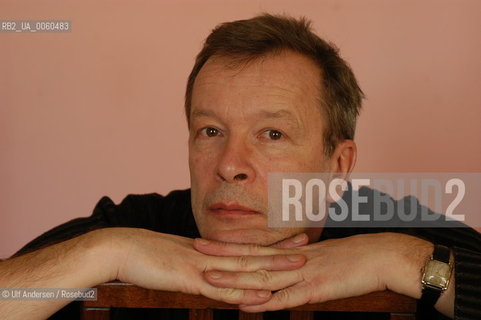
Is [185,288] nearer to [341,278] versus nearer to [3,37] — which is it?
[341,278]

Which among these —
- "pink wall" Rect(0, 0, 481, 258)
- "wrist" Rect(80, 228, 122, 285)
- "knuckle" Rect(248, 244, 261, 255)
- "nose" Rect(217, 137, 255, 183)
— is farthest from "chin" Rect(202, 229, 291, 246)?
"pink wall" Rect(0, 0, 481, 258)

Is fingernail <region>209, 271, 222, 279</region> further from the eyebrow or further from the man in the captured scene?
the eyebrow

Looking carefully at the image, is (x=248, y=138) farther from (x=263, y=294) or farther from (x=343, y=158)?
(x=263, y=294)

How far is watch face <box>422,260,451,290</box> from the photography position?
1.12 m

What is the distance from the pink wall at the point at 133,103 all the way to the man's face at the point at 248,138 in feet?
2.74

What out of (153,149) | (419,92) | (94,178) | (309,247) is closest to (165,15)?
(153,149)

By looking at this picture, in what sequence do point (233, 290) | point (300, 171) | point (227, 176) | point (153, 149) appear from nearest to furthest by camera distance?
point (233, 290), point (227, 176), point (300, 171), point (153, 149)

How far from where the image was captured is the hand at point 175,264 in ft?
3.62

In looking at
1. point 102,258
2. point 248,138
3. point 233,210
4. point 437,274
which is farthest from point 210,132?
point 437,274

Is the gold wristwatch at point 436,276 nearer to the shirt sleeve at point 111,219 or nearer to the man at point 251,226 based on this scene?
the man at point 251,226

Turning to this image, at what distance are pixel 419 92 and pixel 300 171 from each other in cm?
99

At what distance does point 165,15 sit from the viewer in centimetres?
245

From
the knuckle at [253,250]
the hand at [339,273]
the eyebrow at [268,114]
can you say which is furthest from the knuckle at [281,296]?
the eyebrow at [268,114]

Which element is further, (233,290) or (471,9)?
(471,9)
